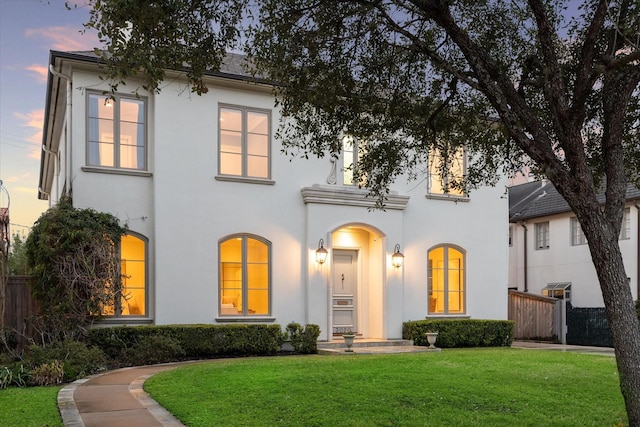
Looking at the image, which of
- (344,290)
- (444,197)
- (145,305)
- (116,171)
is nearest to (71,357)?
(145,305)

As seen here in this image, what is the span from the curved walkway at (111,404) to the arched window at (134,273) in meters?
3.54

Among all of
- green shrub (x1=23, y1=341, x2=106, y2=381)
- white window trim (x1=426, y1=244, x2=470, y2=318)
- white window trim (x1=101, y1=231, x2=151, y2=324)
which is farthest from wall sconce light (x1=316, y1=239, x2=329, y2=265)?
green shrub (x1=23, y1=341, x2=106, y2=381)

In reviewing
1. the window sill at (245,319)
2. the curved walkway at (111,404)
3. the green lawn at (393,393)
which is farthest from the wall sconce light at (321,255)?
the curved walkway at (111,404)

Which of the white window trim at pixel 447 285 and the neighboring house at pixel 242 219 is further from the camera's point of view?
the white window trim at pixel 447 285

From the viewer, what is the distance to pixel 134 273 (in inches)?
627

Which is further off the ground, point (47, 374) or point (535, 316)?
point (47, 374)

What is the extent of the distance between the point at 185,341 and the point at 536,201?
19.7 meters

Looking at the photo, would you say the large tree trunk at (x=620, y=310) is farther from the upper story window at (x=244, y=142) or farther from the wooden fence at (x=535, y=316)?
the wooden fence at (x=535, y=316)

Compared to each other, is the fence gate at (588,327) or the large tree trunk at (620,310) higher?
the large tree trunk at (620,310)

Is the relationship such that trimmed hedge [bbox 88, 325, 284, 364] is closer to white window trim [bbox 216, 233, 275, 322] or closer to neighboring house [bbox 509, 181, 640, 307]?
white window trim [bbox 216, 233, 275, 322]

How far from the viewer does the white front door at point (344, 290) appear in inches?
741

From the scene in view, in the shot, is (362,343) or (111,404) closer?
(111,404)

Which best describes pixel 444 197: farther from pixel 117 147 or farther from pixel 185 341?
pixel 117 147

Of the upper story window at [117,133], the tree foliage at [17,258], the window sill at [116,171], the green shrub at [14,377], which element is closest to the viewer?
the green shrub at [14,377]
